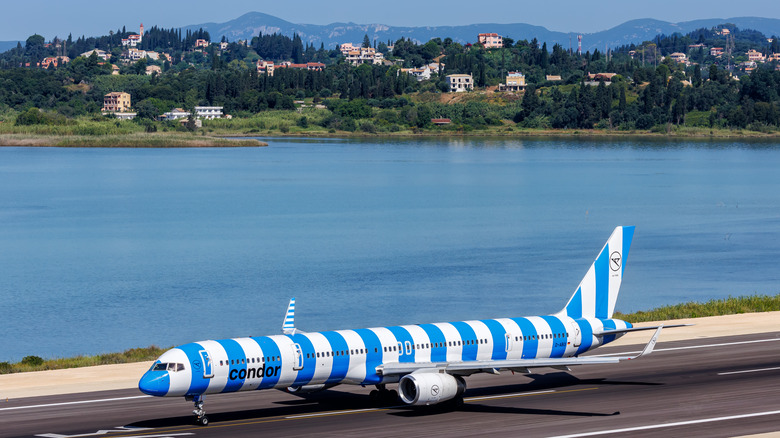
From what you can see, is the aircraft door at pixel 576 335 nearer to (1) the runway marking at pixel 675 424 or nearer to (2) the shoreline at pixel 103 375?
(1) the runway marking at pixel 675 424

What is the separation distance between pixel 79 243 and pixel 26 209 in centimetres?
4097

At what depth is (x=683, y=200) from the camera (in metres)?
178

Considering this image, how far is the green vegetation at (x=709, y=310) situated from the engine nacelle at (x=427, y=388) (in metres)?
29.0

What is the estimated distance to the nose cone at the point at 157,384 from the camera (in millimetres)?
36031

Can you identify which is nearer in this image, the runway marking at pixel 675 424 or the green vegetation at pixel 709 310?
the runway marking at pixel 675 424

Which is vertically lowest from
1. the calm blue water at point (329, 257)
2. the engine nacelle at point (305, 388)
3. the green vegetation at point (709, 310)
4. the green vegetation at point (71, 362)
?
the calm blue water at point (329, 257)

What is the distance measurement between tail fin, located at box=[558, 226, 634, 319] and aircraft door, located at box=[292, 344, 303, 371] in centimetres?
1377

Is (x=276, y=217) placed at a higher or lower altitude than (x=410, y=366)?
lower

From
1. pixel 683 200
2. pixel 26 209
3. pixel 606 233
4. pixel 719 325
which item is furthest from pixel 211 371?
pixel 683 200

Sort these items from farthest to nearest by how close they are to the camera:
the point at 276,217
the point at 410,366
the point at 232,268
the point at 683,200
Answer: the point at 683,200 → the point at 276,217 → the point at 232,268 → the point at 410,366

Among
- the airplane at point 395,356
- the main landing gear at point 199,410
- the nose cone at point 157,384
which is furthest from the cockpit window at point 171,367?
the main landing gear at point 199,410

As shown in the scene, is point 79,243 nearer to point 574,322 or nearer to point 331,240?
point 331,240

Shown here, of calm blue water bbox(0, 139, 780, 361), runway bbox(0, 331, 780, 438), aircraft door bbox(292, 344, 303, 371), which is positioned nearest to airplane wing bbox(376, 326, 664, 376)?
Result: runway bbox(0, 331, 780, 438)

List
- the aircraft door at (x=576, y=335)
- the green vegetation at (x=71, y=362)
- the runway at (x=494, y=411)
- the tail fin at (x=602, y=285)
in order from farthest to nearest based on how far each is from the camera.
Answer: the green vegetation at (x=71, y=362), the tail fin at (x=602, y=285), the aircraft door at (x=576, y=335), the runway at (x=494, y=411)
